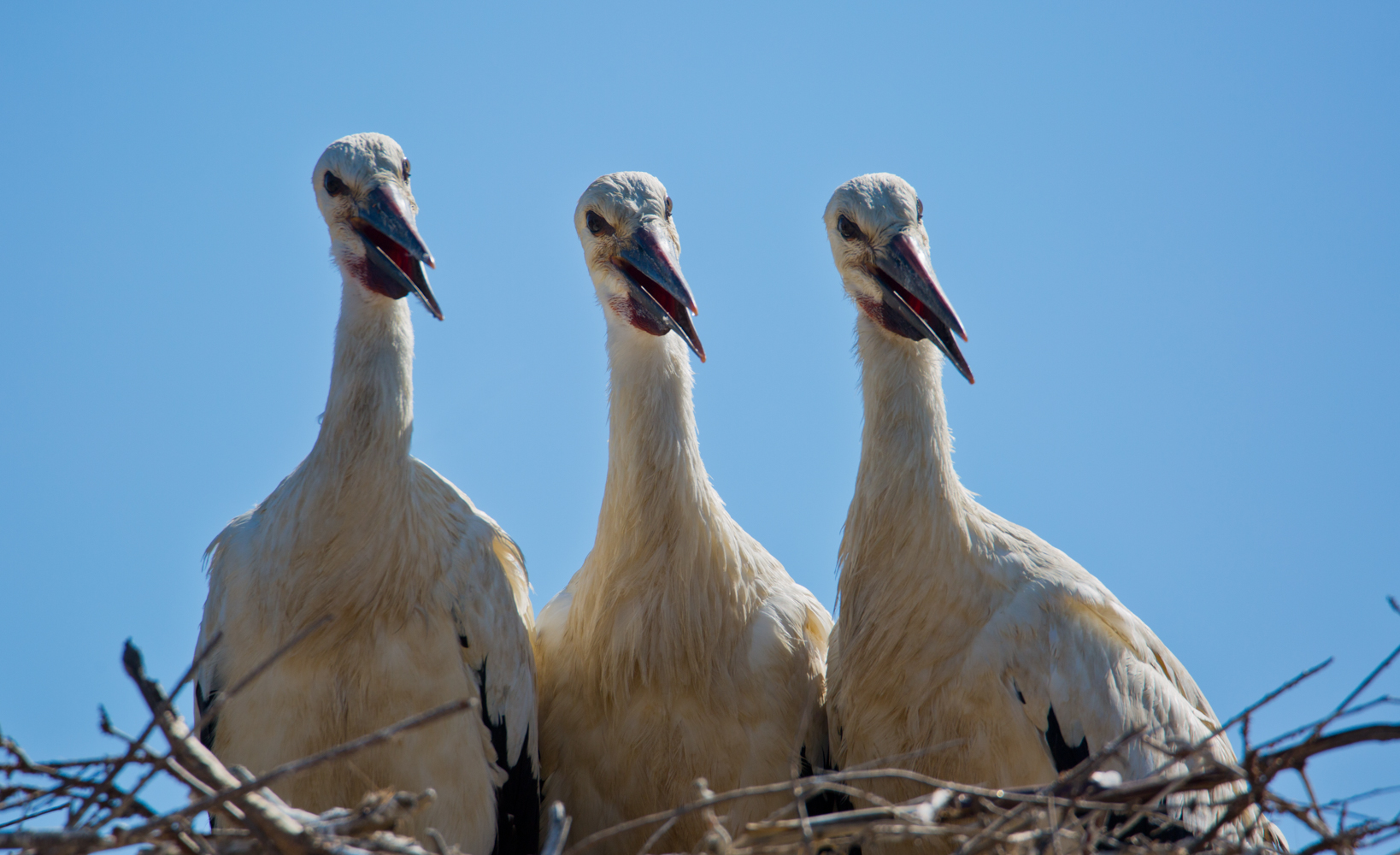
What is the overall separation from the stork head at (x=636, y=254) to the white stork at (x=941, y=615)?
695mm

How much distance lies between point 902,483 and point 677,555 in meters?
0.86

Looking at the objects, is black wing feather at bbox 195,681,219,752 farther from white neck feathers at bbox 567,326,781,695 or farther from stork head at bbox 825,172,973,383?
stork head at bbox 825,172,973,383

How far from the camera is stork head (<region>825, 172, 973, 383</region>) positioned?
4.95m

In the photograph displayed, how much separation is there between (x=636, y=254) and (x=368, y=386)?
1.11m

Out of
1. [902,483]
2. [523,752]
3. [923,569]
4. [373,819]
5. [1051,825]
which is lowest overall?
[1051,825]

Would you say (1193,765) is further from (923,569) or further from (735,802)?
(735,802)

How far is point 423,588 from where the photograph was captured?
479 cm

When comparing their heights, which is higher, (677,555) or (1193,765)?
(677,555)

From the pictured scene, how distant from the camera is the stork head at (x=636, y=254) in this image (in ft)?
16.6

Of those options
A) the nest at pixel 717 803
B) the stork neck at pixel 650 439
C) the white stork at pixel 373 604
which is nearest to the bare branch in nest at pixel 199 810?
the nest at pixel 717 803

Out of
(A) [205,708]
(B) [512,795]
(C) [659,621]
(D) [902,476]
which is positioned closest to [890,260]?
(D) [902,476]

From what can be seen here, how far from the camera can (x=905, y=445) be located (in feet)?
16.4

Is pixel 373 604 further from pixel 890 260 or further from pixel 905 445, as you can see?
pixel 890 260

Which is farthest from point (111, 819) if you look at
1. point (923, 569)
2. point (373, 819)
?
point (923, 569)
